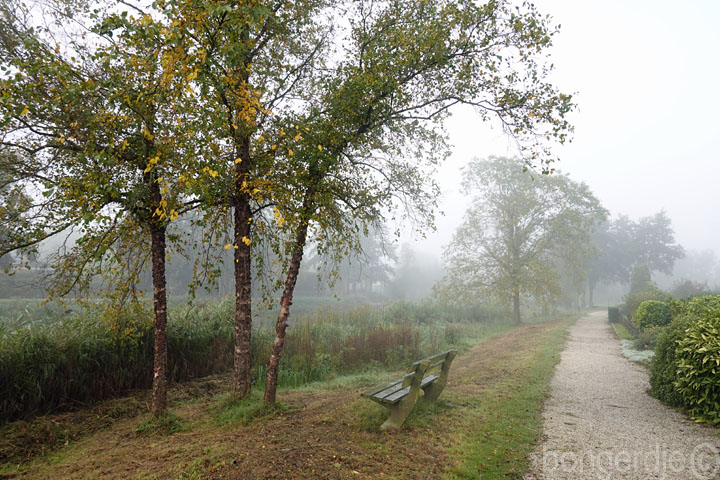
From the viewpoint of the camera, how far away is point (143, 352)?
754cm

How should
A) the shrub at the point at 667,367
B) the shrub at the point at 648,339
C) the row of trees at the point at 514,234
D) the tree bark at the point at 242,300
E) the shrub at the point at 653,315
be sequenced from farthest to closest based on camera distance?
the row of trees at the point at 514,234
the shrub at the point at 653,315
the shrub at the point at 648,339
the shrub at the point at 667,367
the tree bark at the point at 242,300

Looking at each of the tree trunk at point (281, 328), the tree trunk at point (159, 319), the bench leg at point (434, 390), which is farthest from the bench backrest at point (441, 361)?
the tree trunk at point (159, 319)

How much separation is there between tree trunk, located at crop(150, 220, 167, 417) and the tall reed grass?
0.83 m

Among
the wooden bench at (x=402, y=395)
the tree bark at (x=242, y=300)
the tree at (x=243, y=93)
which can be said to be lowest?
the wooden bench at (x=402, y=395)

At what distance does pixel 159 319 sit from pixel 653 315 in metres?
15.1

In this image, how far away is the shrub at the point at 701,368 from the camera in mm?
5137

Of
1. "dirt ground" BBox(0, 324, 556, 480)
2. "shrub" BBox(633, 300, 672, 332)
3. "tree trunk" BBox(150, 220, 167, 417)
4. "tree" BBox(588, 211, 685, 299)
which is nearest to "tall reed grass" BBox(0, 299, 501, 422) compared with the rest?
"tree trunk" BBox(150, 220, 167, 417)

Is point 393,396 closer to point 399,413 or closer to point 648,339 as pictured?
point 399,413

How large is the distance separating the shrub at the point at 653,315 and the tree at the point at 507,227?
723 centimetres

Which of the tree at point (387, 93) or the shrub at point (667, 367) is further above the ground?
the tree at point (387, 93)

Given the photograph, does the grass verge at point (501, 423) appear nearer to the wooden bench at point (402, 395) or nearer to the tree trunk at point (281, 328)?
the wooden bench at point (402, 395)

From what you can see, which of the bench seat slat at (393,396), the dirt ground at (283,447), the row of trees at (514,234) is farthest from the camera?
the row of trees at (514,234)

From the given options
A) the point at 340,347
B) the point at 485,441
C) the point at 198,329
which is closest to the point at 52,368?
the point at 198,329

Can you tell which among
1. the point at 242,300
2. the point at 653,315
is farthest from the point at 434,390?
the point at 653,315
